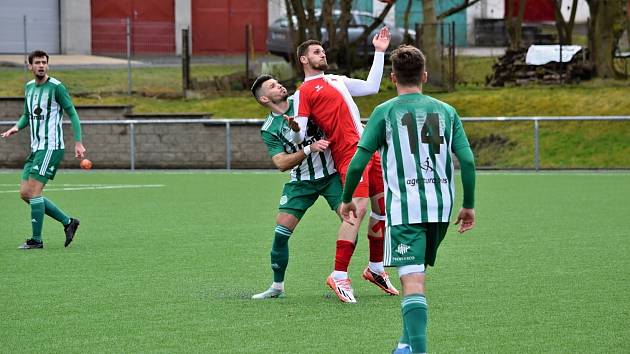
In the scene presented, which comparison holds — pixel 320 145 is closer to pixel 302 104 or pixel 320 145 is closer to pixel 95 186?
pixel 302 104

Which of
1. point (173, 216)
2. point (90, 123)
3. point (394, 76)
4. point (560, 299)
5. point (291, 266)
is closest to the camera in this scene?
point (394, 76)

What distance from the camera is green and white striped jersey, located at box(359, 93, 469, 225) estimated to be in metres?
6.71

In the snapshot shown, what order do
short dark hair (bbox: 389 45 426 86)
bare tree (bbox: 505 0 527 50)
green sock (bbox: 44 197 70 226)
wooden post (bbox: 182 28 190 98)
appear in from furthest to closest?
bare tree (bbox: 505 0 527 50) → wooden post (bbox: 182 28 190 98) → green sock (bbox: 44 197 70 226) → short dark hair (bbox: 389 45 426 86)

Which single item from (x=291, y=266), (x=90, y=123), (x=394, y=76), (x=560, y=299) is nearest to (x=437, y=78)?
(x=90, y=123)

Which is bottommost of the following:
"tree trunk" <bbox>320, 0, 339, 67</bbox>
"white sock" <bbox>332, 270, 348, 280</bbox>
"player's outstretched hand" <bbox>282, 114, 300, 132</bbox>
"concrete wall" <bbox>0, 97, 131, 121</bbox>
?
"white sock" <bbox>332, 270, 348, 280</bbox>

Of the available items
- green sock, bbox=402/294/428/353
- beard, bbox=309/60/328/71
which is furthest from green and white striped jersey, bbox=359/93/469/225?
beard, bbox=309/60/328/71

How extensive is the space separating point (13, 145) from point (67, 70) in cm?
808

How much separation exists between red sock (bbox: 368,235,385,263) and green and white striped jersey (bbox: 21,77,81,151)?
13.7 feet

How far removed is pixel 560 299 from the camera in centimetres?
904

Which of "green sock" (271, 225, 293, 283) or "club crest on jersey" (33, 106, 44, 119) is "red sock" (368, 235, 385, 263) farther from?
"club crest on jersey" (33, 106, 44, 119)

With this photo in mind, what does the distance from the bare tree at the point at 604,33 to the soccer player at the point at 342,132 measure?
22.9 m

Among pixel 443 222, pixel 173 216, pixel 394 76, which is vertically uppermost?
pixel 394 76

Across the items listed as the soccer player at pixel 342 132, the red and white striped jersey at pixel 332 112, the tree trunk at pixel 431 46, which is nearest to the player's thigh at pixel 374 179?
the soccer player at pixel 342 132

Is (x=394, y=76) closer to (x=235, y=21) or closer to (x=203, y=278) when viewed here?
(x=203, y=278)
